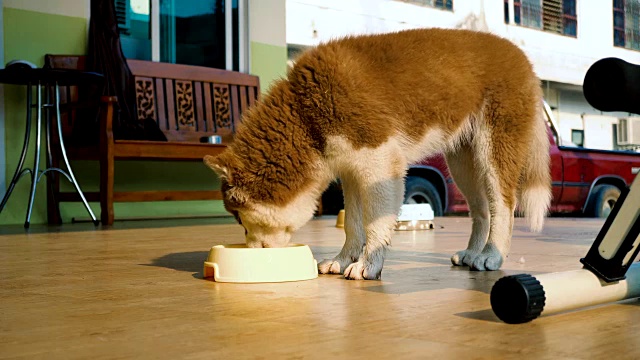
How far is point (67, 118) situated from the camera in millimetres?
6629

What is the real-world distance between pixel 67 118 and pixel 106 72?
0.50m

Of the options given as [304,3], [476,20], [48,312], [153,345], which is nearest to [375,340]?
[153,345]

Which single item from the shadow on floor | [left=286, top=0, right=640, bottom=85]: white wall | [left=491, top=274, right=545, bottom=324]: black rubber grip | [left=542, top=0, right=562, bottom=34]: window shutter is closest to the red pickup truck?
[left=286, top=0, right=640, bottom=85]: white wall

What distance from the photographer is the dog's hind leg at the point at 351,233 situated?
2.93 meters

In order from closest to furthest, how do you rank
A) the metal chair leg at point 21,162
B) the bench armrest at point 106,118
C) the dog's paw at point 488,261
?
the dog's paw at point 488,261, the bench armrest at point 106,118, the metal chair leg at point 21,162

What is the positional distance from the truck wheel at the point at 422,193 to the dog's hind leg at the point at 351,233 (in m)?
4.81

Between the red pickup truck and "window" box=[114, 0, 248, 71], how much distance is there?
89.1 inches

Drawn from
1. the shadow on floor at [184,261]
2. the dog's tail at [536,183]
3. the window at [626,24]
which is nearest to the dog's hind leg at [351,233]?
the shadow on floor at [184,261]

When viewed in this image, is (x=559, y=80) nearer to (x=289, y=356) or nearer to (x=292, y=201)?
(x=292, y=201)

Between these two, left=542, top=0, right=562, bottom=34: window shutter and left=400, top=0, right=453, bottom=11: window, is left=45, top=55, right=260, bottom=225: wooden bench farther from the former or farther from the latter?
left=542, top=0, right=562, bottom=34: window shutter

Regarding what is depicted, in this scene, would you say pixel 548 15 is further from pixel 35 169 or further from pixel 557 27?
pixel 35 169

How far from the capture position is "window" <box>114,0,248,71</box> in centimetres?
740

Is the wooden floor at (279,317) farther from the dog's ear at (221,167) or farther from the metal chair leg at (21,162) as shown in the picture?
the metal chair leg at (21,162)

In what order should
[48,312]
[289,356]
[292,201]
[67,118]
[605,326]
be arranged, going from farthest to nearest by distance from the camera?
[67,118]
[292,201]
[48,312]
[605,326]
[289,356]
